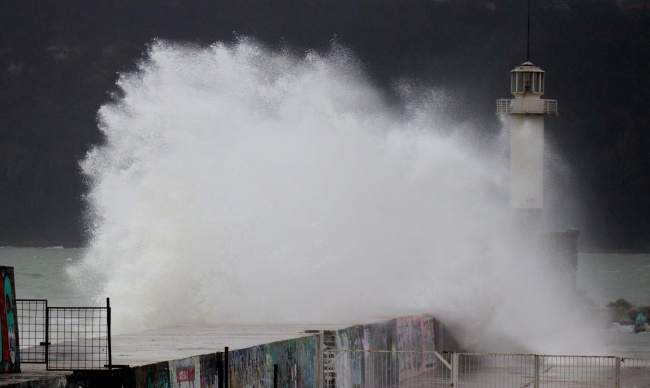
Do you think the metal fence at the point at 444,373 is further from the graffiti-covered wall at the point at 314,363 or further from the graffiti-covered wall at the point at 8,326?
the graffiti-covered wall at the point at 8,326

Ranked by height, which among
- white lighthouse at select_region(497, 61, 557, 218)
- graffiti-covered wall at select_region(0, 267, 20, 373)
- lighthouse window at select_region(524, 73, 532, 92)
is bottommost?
graffiti-covered wall at select_region(0, 267, 20, 373)

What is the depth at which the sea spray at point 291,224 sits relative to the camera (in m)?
29.9

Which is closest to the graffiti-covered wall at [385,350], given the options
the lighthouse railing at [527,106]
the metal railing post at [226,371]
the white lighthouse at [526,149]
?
the metal railing post at [226,371]

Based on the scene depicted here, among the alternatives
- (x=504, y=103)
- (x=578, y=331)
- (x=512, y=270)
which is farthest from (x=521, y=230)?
(x=512, y=270)

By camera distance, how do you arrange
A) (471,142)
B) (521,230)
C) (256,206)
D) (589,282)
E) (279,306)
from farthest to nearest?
(589,282), (471,142), (521,230), (256,206), (279,306)

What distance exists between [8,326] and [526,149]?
45.3 m

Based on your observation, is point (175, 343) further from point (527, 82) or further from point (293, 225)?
point (527, 82)

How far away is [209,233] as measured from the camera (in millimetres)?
31625

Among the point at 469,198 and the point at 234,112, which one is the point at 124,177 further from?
the point at 469,198

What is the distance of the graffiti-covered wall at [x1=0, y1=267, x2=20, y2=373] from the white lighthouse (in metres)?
44.3

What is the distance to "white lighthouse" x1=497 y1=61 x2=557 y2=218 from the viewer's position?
56.0 meters

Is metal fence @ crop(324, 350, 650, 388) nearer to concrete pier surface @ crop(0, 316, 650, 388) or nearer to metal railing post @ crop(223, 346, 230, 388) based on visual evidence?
concrete pier surface @ crop(0, 316, 650, 388)

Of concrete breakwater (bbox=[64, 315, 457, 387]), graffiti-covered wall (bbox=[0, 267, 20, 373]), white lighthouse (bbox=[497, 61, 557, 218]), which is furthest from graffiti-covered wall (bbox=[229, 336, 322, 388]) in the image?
white lighthouse (bbox=[497, 61, 557, 218])

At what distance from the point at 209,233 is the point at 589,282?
298ft
